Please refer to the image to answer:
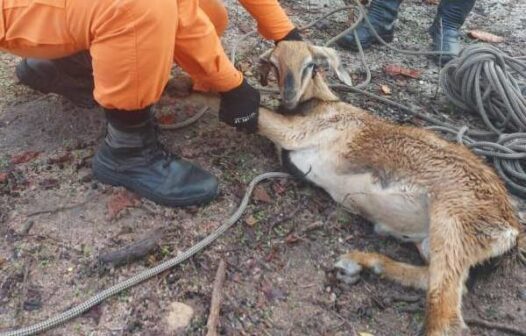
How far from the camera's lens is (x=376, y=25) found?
4.85 m

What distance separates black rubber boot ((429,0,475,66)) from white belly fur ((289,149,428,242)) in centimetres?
199

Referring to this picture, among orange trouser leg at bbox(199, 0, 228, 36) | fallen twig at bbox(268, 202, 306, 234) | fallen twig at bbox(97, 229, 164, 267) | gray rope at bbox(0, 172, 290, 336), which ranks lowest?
fallen twig at bbox(268, 202, 306, 234)

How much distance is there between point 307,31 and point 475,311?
297 cm

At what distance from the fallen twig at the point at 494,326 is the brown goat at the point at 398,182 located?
0.18m

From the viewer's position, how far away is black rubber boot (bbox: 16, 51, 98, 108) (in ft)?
10.9

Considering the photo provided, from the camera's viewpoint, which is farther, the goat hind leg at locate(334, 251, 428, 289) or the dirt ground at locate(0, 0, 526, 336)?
the goat hind leg at locate(334, 251, 428, 289)

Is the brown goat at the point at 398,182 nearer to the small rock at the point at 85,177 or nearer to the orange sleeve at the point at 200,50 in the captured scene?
the orange sleeve at the point at 200,50

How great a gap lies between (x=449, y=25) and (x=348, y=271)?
2.82m

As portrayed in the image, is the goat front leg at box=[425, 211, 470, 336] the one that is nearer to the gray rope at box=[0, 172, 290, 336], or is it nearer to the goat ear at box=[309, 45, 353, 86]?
the gray rope at box=[0, 172, 290, 336]

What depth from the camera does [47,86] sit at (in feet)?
11.3

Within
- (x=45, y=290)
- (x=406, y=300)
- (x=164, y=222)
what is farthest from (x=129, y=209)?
(x=406, y=300)

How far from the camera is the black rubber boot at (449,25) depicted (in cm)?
467

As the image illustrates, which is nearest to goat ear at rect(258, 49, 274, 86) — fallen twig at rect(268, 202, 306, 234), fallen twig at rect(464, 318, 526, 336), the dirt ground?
the dirt ground

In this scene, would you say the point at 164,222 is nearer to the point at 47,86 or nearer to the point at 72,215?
the point at 72,215
